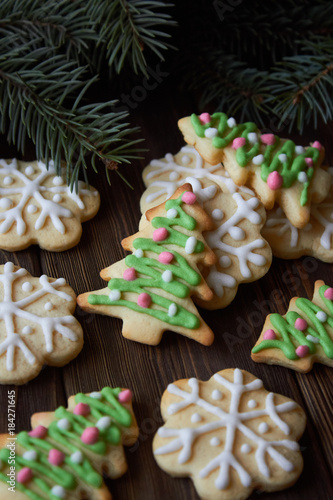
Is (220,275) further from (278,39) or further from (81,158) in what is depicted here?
(278,39)

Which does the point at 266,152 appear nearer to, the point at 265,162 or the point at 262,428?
the point at 265,162

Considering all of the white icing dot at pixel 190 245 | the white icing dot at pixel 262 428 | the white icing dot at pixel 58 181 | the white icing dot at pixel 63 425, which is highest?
the white icing dot at pixel 190 245

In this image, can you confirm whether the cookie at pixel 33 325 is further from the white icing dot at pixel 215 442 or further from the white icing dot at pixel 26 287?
the white icing dot at pixel 215 442

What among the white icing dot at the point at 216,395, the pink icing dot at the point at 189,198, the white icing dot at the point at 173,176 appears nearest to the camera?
the white icing dot at the point at 216,395

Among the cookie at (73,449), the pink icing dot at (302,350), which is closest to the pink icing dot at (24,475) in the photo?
the cookie at (73,449)

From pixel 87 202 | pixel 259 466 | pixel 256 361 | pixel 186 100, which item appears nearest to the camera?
pixel 259 466

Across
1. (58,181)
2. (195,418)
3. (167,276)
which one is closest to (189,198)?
(167,276)

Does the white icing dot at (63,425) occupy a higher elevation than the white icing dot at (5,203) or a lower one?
lower

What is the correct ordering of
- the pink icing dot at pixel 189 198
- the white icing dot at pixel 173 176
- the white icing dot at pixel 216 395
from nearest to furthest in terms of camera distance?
the white icing dot at pixel 216 395 < the pink icing dot at pixel 189 198 < the white icing dot at pixel 173 176

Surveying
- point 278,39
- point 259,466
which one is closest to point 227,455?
point 259,466
